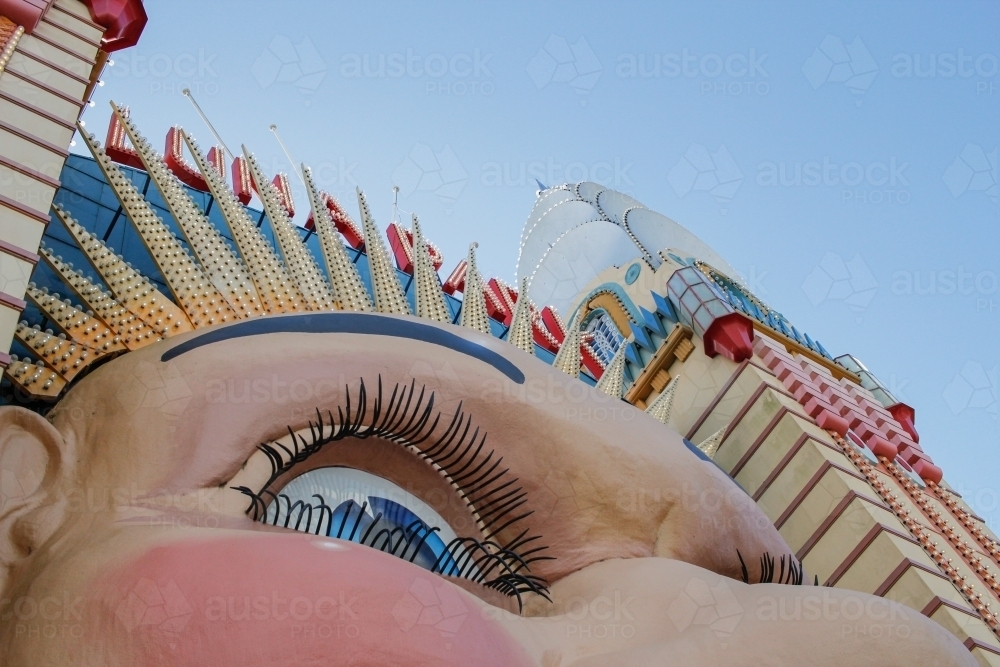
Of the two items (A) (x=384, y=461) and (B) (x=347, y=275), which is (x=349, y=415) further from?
(B) (x=347, y=275)

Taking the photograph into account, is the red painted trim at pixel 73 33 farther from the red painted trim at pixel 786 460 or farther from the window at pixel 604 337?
the window at pixel 604 337

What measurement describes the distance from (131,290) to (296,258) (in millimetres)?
757

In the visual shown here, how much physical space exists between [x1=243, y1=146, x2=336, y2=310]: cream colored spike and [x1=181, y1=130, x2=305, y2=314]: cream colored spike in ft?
0.16

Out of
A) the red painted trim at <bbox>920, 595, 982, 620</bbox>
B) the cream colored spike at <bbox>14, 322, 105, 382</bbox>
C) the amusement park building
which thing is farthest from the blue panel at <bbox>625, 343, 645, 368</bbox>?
the cream colored spike at <bbox>14, 322, 105, 382</bbox>

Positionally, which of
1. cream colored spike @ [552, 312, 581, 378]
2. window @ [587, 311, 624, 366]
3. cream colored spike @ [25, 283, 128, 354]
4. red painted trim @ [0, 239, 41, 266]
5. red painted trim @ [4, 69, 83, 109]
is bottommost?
window @ [587, 311, 624, 366]

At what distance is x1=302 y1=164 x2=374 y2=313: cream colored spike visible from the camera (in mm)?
3969

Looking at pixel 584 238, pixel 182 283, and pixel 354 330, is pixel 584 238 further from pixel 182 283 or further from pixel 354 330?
pixel 354 330

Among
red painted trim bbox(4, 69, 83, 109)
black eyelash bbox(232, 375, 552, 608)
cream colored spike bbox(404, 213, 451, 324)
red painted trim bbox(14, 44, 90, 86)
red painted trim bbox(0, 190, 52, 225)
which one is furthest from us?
cream colored spike bbox(404, 213, 451, 324)

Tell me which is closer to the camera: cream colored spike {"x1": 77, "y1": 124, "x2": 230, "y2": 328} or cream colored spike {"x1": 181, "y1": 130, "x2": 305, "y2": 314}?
cream colored spike {"x1": 77, "y1": 124, "x2": 230, "y2": 328}

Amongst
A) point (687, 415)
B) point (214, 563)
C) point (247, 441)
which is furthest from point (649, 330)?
point (214, 563)

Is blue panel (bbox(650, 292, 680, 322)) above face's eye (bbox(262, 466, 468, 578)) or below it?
above

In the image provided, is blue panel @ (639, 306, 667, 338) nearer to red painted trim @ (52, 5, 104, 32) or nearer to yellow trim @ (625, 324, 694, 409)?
yellow trim @ (625, 324, 694, 409)

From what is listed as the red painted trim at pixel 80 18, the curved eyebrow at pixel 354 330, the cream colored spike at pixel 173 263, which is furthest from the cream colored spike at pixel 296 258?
the red painted trim at pixel 80 18

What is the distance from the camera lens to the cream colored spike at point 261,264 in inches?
143
